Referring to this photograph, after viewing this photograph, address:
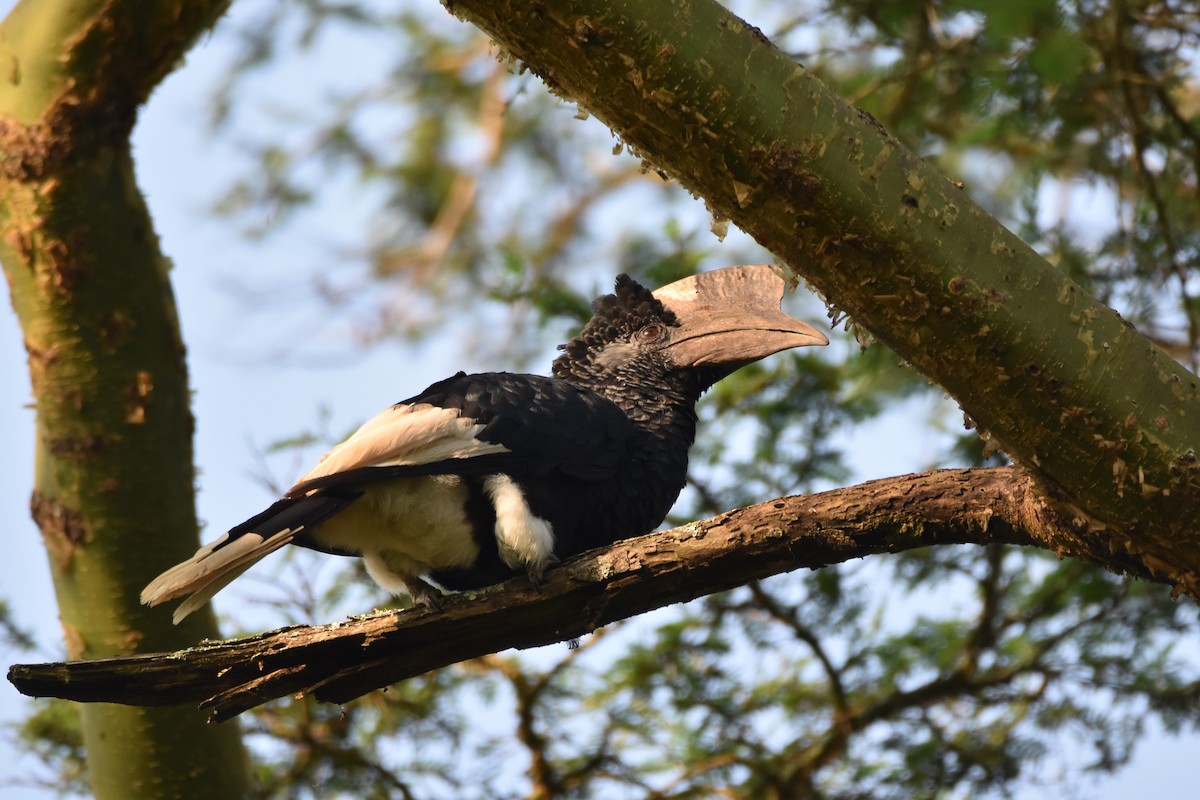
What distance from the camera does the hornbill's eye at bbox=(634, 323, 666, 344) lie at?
3967 millimetres

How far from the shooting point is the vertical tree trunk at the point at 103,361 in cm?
378

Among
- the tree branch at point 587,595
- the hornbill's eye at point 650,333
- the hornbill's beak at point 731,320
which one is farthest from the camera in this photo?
the hornbill's eye at point 650,333

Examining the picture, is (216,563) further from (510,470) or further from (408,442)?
(510,470)

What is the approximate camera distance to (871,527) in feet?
8.38

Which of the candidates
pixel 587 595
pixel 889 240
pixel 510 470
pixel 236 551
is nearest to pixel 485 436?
pixel 510 470

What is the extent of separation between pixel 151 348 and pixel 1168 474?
3077mm

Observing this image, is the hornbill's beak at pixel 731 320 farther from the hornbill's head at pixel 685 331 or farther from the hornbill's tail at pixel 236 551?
the hornbill's tail at pixel 236 551

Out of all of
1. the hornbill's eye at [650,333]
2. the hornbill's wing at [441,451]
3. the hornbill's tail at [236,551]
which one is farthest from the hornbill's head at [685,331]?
the hornbill's tail at [236,551]

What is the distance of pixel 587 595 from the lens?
2770mm

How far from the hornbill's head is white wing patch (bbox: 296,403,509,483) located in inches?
32.0

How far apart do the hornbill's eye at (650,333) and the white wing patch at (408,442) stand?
920 mm

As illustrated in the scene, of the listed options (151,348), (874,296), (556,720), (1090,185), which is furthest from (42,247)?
(1090,185)

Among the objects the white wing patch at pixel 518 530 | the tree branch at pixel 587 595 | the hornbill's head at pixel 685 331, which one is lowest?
the tree branch at pixel 587 595

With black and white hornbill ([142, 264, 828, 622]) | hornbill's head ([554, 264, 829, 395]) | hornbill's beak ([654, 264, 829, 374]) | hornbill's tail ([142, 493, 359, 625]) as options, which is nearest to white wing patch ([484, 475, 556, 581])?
black and white hornbill ([142, 264, 828, 622])
